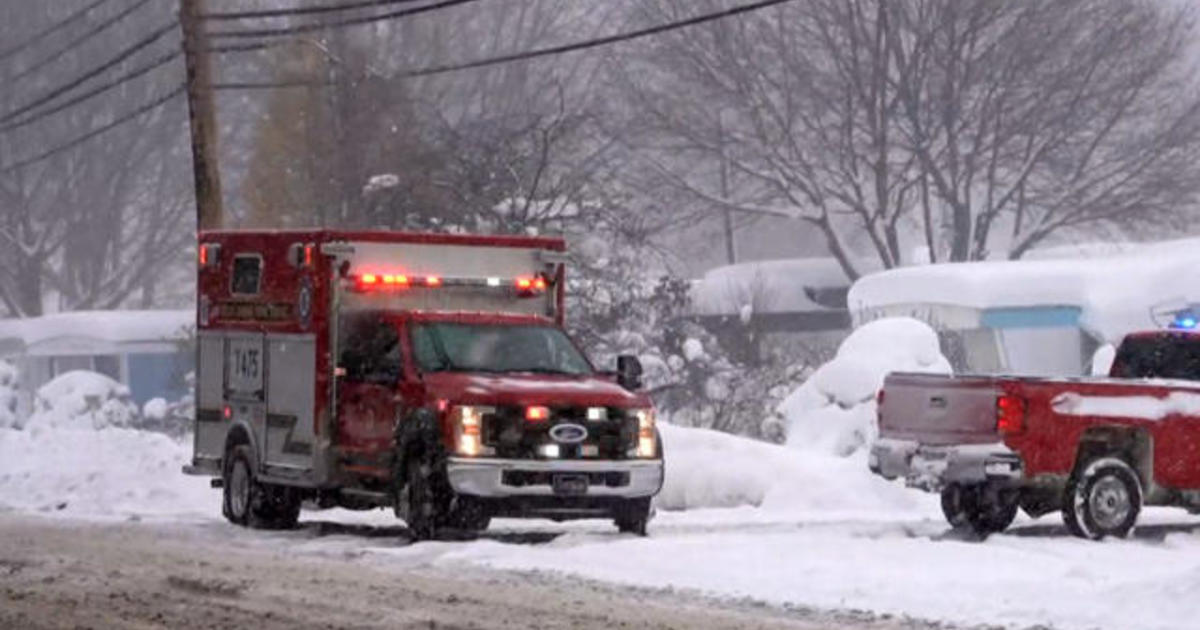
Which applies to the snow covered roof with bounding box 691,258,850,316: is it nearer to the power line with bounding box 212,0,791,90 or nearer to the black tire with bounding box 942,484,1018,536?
the power line with bounding box 212,0,791,90

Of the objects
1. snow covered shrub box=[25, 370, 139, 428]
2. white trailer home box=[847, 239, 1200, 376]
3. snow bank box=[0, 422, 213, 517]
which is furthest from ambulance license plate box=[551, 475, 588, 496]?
snow covered shrub box=[25, 370, 139, 428]

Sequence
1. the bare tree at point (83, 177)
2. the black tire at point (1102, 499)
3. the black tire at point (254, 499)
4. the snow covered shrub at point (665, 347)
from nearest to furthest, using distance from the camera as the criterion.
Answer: the black tire at point (1102, 499), the black tire at point (254, 499), the snow covered shrub at point (665, 347), the bare tree at point (83, 177)

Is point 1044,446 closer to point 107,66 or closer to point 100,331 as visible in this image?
point 107,66

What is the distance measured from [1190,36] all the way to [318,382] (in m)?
42.0

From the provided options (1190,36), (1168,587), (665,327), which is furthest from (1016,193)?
(1168,587)

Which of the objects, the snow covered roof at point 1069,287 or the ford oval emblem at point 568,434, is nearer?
the ford oval emblem at point 568,434

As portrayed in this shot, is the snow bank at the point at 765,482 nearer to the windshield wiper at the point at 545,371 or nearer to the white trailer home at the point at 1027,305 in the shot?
the windshield wiper at the point at 545,371

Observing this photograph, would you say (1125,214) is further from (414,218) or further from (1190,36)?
(414,218)

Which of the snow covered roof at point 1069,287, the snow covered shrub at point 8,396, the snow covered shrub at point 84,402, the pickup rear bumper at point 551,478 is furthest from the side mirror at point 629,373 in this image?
the snow covered shrub at point 8,396

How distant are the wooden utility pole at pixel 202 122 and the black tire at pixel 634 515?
1183cm

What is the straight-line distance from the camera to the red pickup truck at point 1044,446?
19359mm

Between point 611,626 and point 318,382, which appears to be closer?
point 611,626

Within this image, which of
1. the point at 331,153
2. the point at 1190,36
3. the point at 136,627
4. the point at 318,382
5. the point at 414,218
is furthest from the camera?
the point at 1190,36

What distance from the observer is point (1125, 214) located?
5341cm
